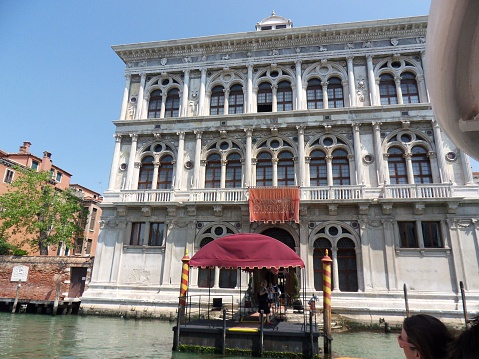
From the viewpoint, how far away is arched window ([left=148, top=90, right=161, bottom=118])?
20.9 meters

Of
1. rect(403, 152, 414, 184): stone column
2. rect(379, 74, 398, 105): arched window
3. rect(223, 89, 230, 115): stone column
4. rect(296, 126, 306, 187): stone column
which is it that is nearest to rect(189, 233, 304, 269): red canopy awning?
rect(296, 126, 306, 187): stone column

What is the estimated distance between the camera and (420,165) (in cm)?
1733

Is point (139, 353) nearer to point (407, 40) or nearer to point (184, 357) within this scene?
point (184, 357)

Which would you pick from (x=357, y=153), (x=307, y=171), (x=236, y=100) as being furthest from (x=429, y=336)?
(x=236, y=100)

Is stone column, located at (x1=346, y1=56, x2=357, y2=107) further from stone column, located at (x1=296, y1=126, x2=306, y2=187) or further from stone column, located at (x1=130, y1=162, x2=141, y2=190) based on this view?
stone column, located at (x1=130, y1=162, x2=141, y2=190)

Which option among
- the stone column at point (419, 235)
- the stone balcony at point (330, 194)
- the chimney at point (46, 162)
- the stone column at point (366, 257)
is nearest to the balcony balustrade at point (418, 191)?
the stone balcony at point (330, 194)

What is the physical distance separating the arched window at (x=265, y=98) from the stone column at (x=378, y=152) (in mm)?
5714

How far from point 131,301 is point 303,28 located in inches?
674

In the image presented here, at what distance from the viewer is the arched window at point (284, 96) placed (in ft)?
64.1

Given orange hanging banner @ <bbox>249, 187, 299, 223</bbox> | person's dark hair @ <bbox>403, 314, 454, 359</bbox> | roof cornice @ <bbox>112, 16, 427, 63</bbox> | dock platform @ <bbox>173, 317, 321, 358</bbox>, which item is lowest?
dock platform @ <bbox>173, 317, 321, 358</bbox>

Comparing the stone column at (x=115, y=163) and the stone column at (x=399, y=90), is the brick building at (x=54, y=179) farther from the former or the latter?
the stone column at (x=399, y=90)

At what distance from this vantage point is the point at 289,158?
18.4 meters

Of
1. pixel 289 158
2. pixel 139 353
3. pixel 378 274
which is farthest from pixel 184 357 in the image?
pixel 289 158

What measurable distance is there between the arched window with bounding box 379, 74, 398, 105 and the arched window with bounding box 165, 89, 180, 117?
37.9ft
